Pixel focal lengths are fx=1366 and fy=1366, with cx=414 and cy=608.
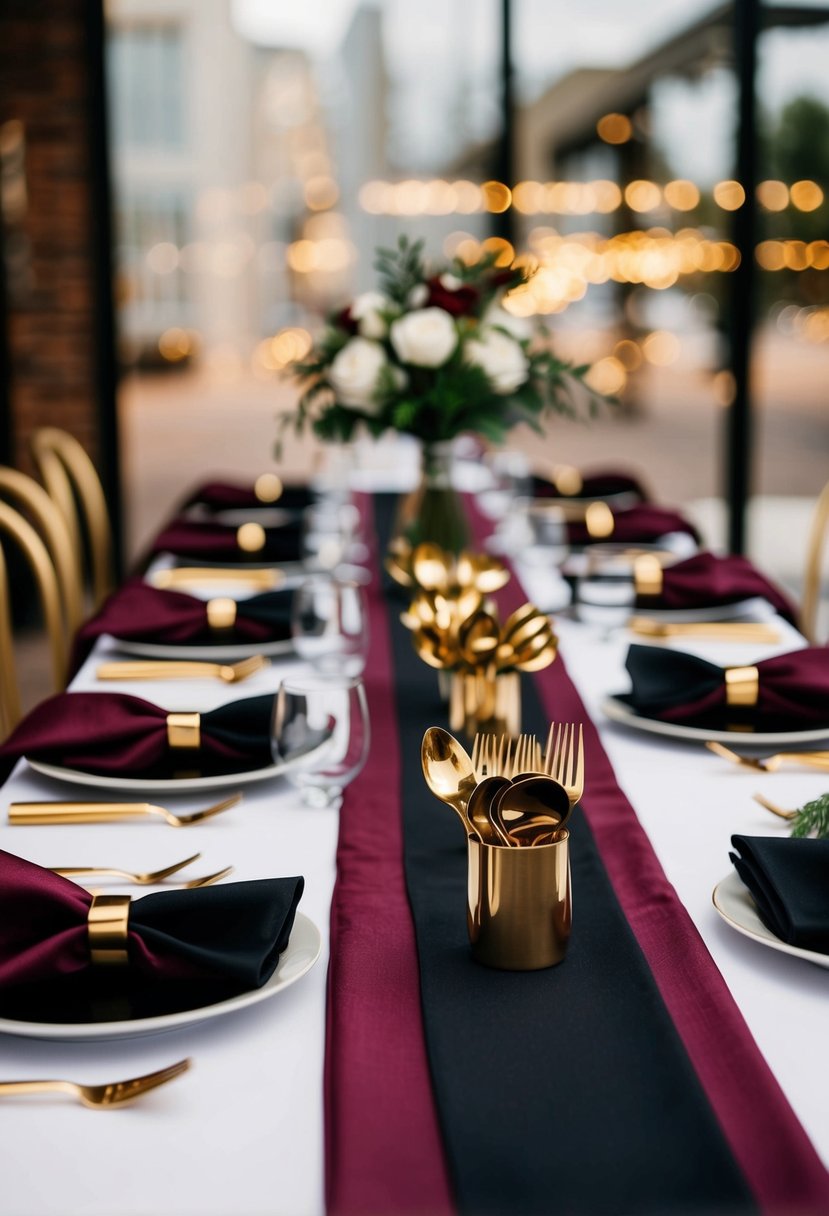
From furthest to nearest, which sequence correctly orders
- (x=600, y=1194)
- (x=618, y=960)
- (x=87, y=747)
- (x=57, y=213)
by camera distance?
(x=57, y=213) < (x=87, y=747) < (x=618, y=960) < (x=600, y=1194)

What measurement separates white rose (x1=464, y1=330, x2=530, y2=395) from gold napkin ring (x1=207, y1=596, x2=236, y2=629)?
21.1 inches

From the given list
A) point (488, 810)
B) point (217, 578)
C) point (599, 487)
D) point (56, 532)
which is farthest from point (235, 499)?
point (488, 810)

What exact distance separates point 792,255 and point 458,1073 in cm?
504

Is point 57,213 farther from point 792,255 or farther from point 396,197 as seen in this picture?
point 792,255

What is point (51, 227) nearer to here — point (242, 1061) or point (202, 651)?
point (202, 651)

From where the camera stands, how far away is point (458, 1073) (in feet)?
2.64

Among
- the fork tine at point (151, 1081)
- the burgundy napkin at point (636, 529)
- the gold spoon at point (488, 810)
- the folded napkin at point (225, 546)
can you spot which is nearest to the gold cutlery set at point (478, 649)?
the gold spoon at point (488, 810)

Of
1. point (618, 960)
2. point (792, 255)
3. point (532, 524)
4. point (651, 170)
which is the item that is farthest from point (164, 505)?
point (618, 960)

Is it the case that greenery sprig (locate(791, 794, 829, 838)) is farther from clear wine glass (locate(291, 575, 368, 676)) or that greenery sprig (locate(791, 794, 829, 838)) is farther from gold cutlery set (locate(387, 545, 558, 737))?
clear wine glass (locate(291, 575, 368, 676))

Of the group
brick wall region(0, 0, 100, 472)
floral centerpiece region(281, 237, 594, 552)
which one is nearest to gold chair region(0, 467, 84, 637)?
floral centerpiece region(281, 237, 594, 552)

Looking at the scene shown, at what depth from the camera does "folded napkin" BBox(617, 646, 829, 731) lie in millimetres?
1473

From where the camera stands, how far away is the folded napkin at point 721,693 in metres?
1.47

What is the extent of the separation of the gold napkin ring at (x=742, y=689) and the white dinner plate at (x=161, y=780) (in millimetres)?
503

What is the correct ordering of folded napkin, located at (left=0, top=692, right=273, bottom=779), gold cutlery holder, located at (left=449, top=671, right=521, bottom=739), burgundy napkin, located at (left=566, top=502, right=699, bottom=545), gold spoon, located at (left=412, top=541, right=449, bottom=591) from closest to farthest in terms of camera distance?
folded napkin, located at (left=0, top=692, right=273, bottom=779)
gold cutlery holder, located at (left=449, top=671, right=521, bottom=739)
gold spoon, located at (left=412, top=541, right=449, bottom=591)
burgundy napkin, located at (left=566, top=502, right=699, bottom=545)
